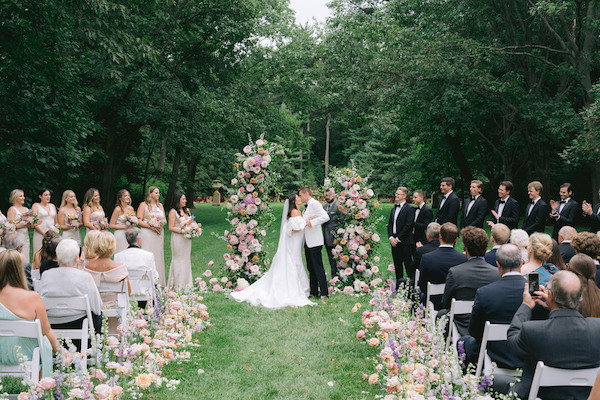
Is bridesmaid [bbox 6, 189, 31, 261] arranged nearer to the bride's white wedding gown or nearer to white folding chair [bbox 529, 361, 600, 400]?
the bride's white wedding gown

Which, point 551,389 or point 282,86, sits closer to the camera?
point 551,389

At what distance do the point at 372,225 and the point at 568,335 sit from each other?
6.31m

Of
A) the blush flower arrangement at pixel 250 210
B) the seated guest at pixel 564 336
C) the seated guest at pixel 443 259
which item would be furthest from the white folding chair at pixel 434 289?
the blush flower arrangement at pixel 250 210

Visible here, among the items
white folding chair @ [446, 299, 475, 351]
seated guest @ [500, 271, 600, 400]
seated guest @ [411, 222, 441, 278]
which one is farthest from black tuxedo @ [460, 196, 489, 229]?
seated guest @ [500, 271, 600, 400]

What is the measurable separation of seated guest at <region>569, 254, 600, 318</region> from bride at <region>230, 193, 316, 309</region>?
16.1 feet

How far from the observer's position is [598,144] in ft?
39.0

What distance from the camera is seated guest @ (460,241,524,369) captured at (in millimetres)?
3779

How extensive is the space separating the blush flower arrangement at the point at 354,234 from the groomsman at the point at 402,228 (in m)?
0.55

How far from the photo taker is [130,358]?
3922mm

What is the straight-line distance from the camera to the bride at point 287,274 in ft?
26.7

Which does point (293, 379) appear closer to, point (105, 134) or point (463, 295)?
point (463, 295)

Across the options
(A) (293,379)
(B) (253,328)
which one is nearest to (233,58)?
(B) (253,328)

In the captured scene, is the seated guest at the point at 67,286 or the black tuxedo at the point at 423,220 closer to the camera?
the seated guest at the point at 67,286

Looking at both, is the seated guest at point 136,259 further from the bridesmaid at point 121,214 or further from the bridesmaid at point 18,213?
the bridesmaid at point 18,213
